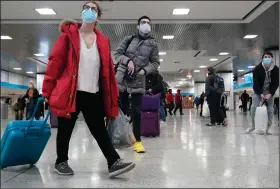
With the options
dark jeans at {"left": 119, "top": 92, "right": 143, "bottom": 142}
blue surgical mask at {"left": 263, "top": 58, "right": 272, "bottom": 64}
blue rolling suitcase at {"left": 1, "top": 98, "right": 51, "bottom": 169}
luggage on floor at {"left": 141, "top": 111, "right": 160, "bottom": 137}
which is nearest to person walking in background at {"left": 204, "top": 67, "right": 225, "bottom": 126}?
blue surgical mask at {"left": 263, "top": 58, "right": 272, "bottom": 64}

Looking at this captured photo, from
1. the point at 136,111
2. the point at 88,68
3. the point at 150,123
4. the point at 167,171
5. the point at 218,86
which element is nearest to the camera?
the point at 88,68

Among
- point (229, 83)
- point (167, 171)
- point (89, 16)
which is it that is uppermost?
point (229, 83)

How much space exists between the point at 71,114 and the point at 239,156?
1963 mm

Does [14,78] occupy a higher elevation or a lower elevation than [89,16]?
higher

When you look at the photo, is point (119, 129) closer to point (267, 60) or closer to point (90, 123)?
point (90, 123)

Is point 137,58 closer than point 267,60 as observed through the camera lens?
Yes

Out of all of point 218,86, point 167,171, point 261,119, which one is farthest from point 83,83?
point 218,86

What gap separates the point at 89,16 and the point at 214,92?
6.77 meters

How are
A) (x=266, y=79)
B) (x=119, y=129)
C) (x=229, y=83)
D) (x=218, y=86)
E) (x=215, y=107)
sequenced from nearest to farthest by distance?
(x=119, y=129)
(x=266, y=79)
(x=218, y=86)
(x=215, y=107)
(x=229, y=83)

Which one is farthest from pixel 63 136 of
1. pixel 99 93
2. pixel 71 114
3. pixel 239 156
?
pixel 239 156

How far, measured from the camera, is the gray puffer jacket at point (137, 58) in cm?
373

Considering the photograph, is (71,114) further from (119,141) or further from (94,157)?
(119,141)

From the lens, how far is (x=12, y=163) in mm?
2652

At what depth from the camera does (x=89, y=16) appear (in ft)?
8.24
